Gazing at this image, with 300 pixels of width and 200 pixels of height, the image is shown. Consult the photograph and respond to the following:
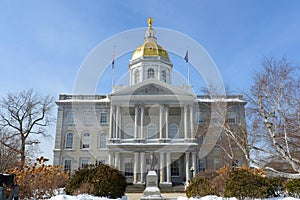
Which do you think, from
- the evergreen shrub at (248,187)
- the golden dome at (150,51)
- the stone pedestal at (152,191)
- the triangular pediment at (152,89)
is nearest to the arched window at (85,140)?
the triangular pediment at (152,89)

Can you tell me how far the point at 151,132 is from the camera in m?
36.8

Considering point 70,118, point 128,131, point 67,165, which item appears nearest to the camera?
point 67,165

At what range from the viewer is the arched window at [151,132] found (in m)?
36.5

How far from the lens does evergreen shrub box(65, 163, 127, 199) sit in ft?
45.4

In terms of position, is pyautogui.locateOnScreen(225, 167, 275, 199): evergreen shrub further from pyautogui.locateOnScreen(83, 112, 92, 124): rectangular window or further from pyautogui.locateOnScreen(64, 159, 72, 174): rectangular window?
pyautogui.locateOnScreen(83, 112, 92, 124): rectangular window

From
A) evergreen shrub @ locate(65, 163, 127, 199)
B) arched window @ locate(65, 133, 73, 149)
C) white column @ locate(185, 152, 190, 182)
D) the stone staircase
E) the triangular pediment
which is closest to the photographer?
evergreen shrub @ locate(65, 163, 127, 199)

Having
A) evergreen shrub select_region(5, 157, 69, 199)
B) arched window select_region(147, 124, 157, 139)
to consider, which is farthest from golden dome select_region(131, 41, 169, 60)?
evergreen shrub select_region(5, 157, 69, 199)

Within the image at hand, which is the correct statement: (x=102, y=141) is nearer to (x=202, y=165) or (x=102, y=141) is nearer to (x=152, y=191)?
(x=202, y=165)

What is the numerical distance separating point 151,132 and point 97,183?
22.7 meters

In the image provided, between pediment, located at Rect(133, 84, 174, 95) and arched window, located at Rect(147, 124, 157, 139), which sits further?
arched window, located at Rect(147, 124, 157, 139)

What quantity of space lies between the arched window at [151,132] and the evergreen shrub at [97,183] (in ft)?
68.0

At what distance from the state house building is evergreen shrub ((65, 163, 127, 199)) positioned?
17.2 meters

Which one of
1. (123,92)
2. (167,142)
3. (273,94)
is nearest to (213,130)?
(167,142)

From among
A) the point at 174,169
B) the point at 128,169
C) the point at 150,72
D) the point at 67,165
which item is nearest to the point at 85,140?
the point at 67,165
